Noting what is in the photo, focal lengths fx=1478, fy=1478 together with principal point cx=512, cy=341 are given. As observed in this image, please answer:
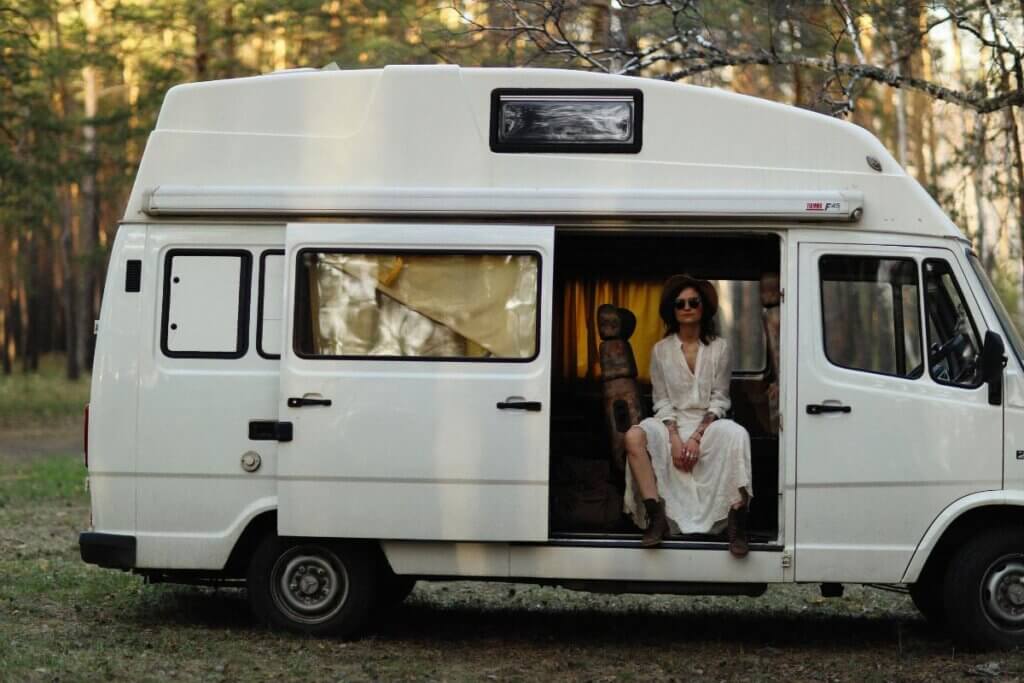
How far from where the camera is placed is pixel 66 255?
4131 centimetres

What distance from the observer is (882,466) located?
795 cm

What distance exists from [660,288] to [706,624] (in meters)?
2.28

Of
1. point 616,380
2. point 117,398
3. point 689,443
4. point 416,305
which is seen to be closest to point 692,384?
point 689,443

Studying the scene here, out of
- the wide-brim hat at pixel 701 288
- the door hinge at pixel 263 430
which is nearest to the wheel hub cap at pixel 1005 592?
the wide-brim hat at pixel 701 288

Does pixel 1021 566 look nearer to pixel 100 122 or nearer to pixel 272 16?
pixel 272 16

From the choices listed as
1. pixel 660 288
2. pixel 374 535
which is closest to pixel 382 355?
pixel 374 535

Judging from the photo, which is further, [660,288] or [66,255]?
[66,255]

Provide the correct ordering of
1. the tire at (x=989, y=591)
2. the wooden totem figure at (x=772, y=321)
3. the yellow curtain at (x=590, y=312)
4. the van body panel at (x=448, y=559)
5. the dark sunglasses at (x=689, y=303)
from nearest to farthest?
the tire at (x=989, y=591) → the van body panel at (x=448, y=559) → the wooden totem figure at (x=772, y=321) → the dark sunglasses at (x=689, y=303) → the yellow curtain at (x=590, y=312)

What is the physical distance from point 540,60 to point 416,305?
635cm

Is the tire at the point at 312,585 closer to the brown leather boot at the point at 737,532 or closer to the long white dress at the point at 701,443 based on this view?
the long white dress at the point at 701,443

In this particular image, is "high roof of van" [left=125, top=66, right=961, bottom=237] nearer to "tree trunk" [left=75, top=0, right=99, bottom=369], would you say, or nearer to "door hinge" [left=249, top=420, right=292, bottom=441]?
"door hinge" [left=249, top=420, right=292, bottom=441]

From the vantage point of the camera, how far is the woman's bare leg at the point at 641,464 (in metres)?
8.23

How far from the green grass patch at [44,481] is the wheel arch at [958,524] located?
10.4 m

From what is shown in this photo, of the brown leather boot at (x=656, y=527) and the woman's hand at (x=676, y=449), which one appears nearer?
the brown leather boot at (x=656, y=527)
